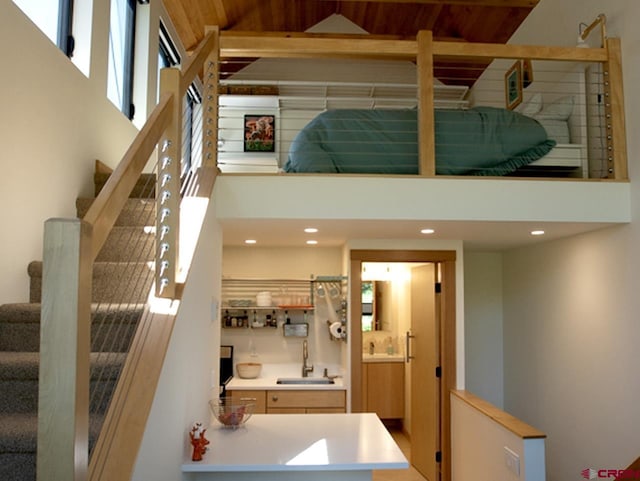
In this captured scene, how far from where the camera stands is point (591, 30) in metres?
3.47

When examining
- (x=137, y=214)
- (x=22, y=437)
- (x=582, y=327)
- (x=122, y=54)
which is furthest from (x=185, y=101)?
(x=22, y=437)

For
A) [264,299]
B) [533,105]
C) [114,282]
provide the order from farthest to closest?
[264,299] < [533,105] < [114,282]

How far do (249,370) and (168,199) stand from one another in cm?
336

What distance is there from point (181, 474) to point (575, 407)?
2.82 m

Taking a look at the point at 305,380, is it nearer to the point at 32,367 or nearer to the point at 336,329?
the point at 336,329

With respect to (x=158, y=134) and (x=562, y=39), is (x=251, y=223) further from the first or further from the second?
(x=562, y=39)

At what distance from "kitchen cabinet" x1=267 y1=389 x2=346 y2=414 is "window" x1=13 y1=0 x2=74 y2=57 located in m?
3.12

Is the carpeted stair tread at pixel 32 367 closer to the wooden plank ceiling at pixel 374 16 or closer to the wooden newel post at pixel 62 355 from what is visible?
the wooden newel post at pixel 62 355

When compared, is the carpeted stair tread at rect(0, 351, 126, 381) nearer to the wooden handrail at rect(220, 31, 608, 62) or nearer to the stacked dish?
the wooden handrail at rect(220, 31, 608, 62)

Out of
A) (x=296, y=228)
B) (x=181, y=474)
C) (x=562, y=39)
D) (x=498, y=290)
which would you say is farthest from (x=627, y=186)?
(x=181, y=474)

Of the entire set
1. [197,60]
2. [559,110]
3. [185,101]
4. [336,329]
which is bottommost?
[336,329]

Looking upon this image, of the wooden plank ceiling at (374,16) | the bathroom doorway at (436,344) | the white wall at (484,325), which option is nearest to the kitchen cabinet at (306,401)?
the bathroom doorway at (436,344)

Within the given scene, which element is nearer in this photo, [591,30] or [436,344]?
[591,30]

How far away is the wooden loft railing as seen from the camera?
0.97 metres
